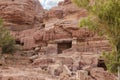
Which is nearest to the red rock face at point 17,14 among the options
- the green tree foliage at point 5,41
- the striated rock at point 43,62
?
the green tree foliage at point 5,41

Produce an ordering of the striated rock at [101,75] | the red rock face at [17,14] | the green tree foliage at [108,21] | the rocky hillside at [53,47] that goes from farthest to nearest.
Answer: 1. the red rock face at [17,14]
2. the rocky hillside at [53,47]
3. the striated rock at [101,75]
4. the green tree foliage at [108,21]

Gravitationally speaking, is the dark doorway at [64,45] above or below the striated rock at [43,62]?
above

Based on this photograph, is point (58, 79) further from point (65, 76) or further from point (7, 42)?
point (7, 42)

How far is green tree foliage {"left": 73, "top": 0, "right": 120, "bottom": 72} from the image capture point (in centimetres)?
1402

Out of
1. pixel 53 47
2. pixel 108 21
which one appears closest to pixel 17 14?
pixel 53 47

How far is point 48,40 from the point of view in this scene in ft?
123

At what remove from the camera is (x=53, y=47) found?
36.1 meters

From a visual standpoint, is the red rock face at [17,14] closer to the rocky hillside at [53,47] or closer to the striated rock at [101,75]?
the rocky hillside at [53,47]

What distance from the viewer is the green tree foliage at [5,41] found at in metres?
34.2

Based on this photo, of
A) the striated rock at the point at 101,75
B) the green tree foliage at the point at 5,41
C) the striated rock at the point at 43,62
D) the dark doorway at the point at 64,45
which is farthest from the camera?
the dark doorway at the point at 64,45

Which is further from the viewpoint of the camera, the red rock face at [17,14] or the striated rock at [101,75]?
the red rock face at [17,14]

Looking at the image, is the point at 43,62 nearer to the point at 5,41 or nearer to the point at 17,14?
the point at 5,41

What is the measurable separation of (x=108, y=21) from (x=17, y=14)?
33.1 m

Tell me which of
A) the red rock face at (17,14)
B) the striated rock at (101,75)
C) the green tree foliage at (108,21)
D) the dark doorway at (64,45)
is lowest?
the striated rock at (101,75)
